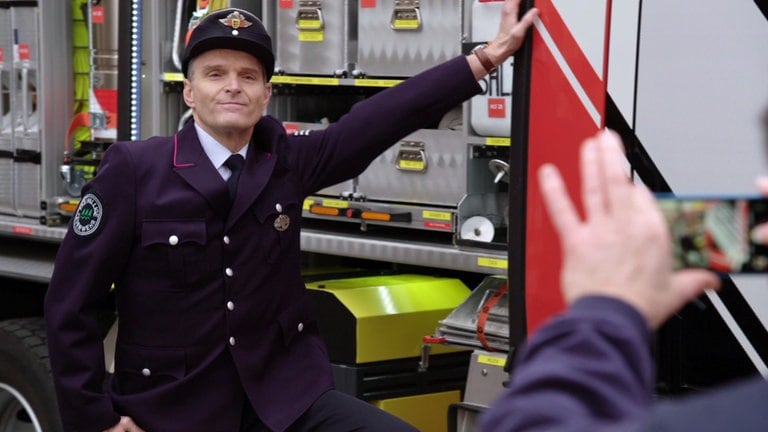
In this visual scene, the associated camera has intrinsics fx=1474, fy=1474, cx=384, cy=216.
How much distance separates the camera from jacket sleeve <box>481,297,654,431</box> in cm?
130

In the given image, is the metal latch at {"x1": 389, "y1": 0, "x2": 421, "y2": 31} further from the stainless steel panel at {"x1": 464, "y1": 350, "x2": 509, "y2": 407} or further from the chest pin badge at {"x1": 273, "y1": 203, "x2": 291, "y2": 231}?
the stainless steel panel at {"x1": 464, "y1": 350, "x2": 509, "y2": 407}

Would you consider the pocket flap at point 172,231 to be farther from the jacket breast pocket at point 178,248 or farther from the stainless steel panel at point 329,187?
the stainless steel panel at point 329,187

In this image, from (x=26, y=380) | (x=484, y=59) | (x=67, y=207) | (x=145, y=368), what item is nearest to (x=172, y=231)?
(x=145, y=368)

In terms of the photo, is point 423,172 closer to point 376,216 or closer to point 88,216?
point 376,216

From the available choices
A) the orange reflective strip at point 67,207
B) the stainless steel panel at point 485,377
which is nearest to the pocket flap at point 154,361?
the stainless steel panel at point 485,377

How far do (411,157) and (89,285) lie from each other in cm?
126

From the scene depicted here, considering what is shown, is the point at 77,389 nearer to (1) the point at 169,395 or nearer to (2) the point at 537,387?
(1) the point at 169,395

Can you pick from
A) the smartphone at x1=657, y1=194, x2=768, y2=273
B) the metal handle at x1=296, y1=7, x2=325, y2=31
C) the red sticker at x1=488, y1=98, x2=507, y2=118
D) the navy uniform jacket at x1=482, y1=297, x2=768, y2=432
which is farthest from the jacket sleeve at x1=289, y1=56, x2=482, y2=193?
the navy uniform jacket at x1=482, y1=297, x2=768, y2=432

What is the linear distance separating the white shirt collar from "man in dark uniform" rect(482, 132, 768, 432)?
260 centimetres

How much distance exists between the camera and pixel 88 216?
3850 mm

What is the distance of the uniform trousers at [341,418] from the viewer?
3828mm

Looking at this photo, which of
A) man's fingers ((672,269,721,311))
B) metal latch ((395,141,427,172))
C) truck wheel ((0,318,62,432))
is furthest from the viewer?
truck wheel ((0,318,62,432))

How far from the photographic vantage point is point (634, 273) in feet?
4.45

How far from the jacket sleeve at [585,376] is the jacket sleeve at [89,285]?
8.43 ft
